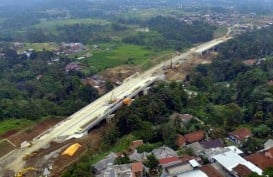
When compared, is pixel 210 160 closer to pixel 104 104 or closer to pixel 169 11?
pixel 104 104

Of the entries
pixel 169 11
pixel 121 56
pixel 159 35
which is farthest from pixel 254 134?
pixel 169 11

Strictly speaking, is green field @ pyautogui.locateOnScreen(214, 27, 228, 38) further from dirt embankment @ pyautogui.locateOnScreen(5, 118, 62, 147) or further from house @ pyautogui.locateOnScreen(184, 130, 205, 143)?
house @ pyautogui.locateOnScreen(184, 130, 205, 143)

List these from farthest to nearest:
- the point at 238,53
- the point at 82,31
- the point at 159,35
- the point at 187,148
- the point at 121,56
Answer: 1. the point at 82,31
2. the point at 159,35
3. the point at 121,56
4. the point at 238,53
5. the point at 187,148

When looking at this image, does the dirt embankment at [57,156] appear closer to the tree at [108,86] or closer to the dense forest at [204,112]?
the dense forest at [204,112]

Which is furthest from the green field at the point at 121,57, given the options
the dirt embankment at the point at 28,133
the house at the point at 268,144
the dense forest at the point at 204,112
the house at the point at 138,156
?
the house at the point at 268,144

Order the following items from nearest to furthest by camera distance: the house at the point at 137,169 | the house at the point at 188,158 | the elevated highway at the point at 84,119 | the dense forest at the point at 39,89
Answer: the house at the point at 137,169, the house at the point at 188,158, the elevated highway at the point at 84,119, the dense forest at the point at 39,89

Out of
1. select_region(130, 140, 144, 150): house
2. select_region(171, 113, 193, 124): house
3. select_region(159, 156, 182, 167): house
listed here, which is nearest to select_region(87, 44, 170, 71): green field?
select_region(171, 113, 193, 124): house
